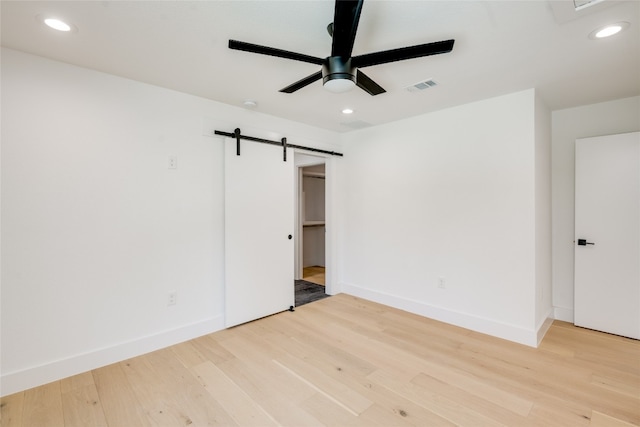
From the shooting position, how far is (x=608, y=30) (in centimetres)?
188

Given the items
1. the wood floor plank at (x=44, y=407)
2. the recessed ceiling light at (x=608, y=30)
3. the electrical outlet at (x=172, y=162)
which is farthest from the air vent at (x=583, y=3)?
the wood floor plank at (x=44, y=407)

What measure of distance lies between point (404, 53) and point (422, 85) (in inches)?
47.4

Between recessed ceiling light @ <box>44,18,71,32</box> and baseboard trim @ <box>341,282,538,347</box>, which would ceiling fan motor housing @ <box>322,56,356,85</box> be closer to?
recessed ceiling light @ <box>44,18,71,32</box>

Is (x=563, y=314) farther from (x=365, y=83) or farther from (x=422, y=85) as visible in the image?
(x=365, y=83)

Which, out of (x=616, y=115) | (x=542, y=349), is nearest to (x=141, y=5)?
(x=542, y=349)

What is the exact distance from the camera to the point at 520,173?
289cm

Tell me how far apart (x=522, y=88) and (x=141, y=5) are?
3188 millimetres

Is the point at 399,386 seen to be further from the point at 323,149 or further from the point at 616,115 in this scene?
the point at 616,115

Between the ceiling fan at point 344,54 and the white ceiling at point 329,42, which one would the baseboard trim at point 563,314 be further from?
the ceiling fan at point 344,54

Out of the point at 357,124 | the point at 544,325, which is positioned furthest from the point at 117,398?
the point at 544,325

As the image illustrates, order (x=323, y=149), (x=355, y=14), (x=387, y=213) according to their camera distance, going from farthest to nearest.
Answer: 1. (x=323, y=149)
2. (x=387, y=213)
3. (x=355, y=14)

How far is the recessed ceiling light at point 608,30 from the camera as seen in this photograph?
183cm

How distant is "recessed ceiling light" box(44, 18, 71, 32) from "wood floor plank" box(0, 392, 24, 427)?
2517 mm

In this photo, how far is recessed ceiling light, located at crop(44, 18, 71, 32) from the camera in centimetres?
178
